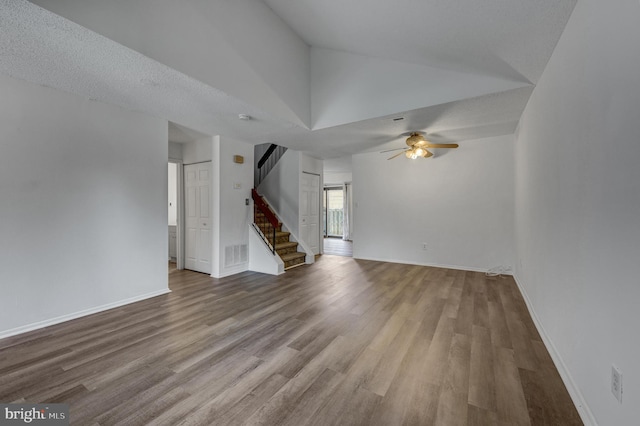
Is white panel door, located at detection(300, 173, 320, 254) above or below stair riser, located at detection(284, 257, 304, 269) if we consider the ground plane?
above

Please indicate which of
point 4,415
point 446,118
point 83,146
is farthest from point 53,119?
point 446,118

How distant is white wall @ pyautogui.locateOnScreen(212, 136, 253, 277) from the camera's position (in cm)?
502

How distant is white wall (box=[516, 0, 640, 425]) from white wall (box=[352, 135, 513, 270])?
9.48 ft

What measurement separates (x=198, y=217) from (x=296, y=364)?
4.12 meters

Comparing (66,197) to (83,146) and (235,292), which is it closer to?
(83,146)

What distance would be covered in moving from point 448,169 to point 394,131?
1.86 meters

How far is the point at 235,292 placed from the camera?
4.12 metres

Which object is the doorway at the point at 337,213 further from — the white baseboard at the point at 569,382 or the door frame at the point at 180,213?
the white baseboard at the point at 569,382

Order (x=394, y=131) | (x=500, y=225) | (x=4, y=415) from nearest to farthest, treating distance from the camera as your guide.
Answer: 1. (x=4, y=415)
2. (x=394, y=131)
3. (x=500, y=225)

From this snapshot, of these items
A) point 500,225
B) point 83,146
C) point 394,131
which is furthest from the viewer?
point 500,225

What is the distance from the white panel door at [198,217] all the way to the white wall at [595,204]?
514cm

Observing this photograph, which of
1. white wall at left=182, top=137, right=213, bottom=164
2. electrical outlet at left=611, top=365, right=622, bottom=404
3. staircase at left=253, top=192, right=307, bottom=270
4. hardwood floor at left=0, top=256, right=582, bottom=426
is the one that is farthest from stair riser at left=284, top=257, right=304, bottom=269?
electrical outlet at left=611, top=365, right=622, bottom=404

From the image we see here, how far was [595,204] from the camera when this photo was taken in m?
1.55

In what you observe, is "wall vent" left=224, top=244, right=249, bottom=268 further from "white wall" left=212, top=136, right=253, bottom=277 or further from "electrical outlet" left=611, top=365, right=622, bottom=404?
"electrical outlet" left=611, top=365, right=622, bottom=404
